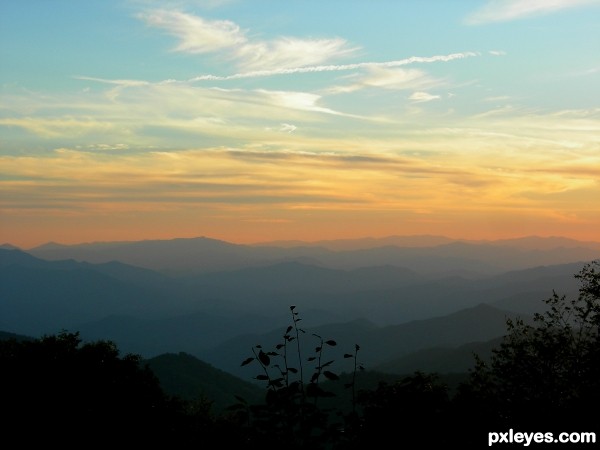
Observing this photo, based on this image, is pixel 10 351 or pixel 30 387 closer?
pixel 30 387

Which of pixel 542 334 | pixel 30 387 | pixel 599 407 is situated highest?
pixel 599 407

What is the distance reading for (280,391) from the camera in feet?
27.2

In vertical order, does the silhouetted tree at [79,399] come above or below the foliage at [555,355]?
below

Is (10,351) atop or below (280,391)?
below

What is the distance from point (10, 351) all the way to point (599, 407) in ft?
170

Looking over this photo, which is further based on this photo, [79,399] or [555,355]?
[79,399]

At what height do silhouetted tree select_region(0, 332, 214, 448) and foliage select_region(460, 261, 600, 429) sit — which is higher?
foliage select_region(460, 261, 600, 429)

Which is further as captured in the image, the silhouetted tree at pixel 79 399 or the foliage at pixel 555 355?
the silhouetted tree at pixel 79 399

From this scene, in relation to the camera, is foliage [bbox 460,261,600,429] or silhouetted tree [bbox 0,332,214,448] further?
silhouetted tree [bbox 0,332,214,448]

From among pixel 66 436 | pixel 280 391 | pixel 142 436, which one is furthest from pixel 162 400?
pixel 280 391

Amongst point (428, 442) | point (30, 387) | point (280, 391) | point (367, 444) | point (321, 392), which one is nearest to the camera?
point (321, 392)

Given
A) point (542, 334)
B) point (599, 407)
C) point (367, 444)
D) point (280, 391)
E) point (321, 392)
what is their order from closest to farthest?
point (321, 392)
point (280, 391)
point (367, 444)
point (599, 407)
point (542, 334)

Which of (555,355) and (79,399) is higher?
(555,355)

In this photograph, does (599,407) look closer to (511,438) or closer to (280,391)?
(511,438)
